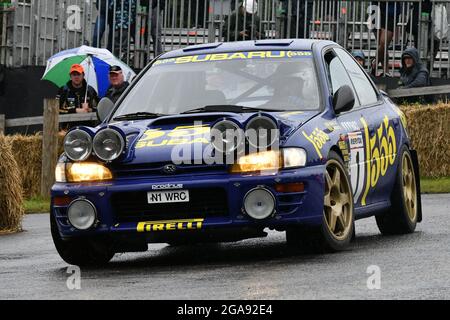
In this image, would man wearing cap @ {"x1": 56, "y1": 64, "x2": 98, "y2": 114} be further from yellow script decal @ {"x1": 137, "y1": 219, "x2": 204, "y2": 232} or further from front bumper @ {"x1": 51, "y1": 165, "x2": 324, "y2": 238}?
yellow script decal @ {"x1": 137, "y1": 219, "x2": 204, "y2": 232}

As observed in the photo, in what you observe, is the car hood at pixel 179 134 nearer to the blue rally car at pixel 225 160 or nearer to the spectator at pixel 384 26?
the blue rally car at pixel 225 160

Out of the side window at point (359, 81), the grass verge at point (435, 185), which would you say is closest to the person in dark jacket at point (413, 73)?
the grass verge at point (435, 185)

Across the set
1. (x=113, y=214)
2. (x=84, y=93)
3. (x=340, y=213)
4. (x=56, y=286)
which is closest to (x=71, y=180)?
(x=113, y=214)

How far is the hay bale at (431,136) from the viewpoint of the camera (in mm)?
21359

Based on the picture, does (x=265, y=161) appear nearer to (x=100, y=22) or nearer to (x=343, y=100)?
(x=343, y=100)

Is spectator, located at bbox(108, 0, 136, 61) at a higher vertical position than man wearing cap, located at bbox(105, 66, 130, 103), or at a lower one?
higher

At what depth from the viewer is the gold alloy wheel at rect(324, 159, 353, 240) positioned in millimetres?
10469

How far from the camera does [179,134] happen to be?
33.7ft

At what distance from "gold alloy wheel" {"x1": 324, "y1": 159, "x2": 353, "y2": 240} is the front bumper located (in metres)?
0.33

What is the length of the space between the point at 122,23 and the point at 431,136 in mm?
5489

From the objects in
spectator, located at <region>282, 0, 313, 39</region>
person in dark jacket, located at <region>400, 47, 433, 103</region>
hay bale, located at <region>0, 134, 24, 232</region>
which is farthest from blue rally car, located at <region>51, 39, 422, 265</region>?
spectator, located at <region>282, 0, 313, 39</region>

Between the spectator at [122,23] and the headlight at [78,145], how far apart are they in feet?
44.4

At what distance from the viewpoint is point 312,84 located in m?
11.2

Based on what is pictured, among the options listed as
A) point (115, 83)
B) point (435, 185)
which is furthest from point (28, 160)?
point (435, 185)
